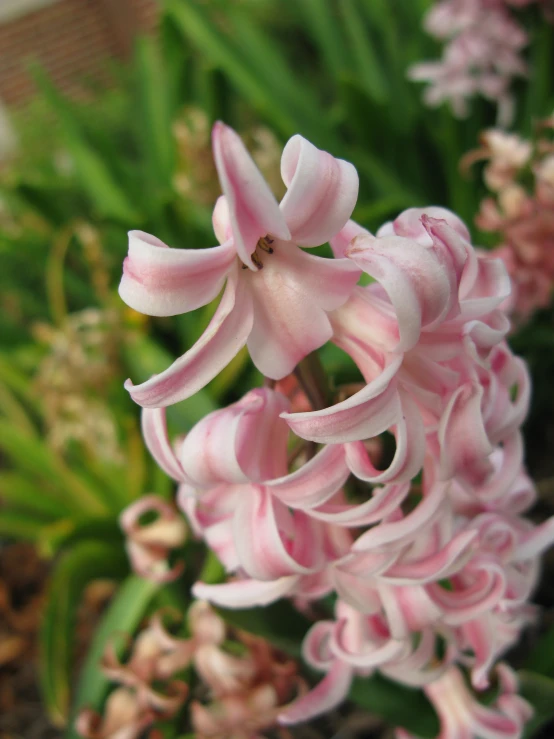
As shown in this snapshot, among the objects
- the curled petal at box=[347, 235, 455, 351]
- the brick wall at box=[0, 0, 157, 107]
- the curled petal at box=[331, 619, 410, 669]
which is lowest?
the curled petal at box=[331, 619, 410, 669]

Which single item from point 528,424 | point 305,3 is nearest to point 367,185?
point 528,424

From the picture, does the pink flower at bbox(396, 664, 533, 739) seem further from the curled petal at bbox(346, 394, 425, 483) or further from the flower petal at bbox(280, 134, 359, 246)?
the flower petal at bbox(280, 134, 359, 246)

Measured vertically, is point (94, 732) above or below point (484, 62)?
below

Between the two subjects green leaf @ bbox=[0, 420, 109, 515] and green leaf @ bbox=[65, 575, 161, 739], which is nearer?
green leaf @ bbox=[65, 575, 161, 739]

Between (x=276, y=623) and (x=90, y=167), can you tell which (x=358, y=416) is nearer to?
(x=276, y=623)

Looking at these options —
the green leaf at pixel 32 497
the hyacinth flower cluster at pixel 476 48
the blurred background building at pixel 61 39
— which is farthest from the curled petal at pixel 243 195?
the blurred background building at pixel 61 39

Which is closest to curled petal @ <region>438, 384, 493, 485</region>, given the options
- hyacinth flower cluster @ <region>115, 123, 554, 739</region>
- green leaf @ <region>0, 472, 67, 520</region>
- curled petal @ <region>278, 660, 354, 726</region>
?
hyacinth flower cluster @ <region>115, 123, 554, 739</region>

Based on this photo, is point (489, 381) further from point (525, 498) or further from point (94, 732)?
point (94, 732)
